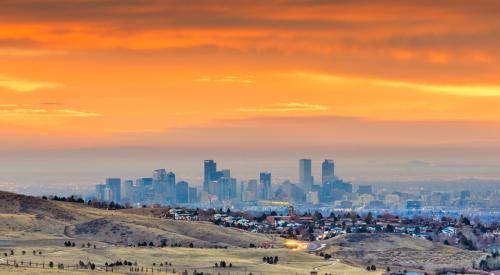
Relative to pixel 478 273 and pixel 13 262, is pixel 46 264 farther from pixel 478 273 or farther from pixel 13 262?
pixel 478 273

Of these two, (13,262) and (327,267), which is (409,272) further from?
(13,262)

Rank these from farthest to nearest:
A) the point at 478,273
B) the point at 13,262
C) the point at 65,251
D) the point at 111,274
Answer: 1. the point at 478,273
2. the point at 65,251
3. the point at 13,262
4. the point at 111,274

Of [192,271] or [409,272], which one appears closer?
[192,271]

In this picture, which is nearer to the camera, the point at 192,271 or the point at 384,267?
the point at 192,271

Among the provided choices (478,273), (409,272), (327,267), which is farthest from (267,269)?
(478,273)

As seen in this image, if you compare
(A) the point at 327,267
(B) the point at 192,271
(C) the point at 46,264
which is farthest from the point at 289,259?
(C) the point at 46,264

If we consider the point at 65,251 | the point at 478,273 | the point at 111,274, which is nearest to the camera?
the point at 111,274

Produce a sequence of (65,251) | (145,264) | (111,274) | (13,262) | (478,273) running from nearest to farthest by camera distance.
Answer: (111,274) → (13,262) → (145,264) → (65,251) → (478,273)

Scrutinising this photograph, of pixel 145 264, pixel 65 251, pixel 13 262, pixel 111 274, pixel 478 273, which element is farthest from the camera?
pixel 478 273
